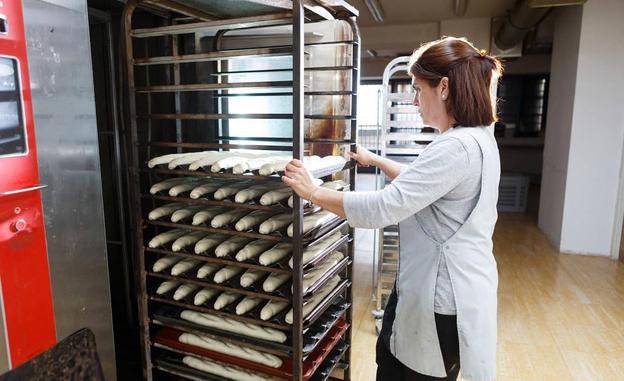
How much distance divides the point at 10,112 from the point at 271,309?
1.03 m

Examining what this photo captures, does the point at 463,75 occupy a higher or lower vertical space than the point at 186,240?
higher

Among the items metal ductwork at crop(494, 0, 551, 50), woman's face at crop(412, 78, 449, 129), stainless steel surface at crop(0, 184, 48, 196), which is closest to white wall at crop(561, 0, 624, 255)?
metal ductwork at crop(494, 0, 551, 50)

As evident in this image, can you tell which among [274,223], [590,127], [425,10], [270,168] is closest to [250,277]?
[274,223]

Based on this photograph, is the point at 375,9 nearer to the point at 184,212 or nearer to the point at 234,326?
the point at 184,212

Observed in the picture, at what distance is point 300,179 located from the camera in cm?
127

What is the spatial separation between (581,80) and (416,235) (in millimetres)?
3946

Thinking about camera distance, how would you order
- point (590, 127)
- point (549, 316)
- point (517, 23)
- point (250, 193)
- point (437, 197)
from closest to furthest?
1. point (437, 197)
2. point (250, 193)
3. point (549, 316)
4. point (590, 127)
5. point (517, 23)

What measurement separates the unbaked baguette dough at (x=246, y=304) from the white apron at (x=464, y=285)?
0.60 meters

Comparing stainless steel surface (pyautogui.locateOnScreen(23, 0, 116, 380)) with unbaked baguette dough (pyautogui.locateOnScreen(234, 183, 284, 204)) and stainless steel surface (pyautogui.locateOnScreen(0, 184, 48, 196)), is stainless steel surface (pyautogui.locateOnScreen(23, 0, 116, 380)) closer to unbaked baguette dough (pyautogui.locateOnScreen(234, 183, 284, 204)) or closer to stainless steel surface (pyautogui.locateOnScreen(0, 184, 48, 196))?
stainless steel surface (pyautogui.locateOnScreen(0, 184, 48, 196))

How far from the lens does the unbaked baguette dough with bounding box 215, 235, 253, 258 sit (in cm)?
154

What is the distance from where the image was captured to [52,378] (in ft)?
3.70

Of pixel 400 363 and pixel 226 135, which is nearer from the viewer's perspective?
pixel 400 363

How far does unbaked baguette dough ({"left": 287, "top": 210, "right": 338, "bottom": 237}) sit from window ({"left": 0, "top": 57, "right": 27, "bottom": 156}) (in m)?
0.86

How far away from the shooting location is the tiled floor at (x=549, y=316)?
2.32 metres
